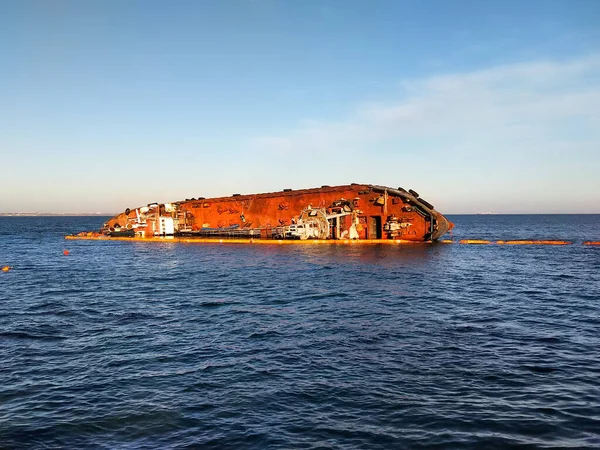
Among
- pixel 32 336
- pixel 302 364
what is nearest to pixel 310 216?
pixel 32 336

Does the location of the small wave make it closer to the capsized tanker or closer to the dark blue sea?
the dark blue sea

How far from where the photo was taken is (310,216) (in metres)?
63.3

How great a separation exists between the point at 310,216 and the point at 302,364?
47617 millimetres

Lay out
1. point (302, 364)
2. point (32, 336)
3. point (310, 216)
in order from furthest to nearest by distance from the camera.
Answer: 1. point (310, 216)
2. point (32, 336)
3. point (302, 364)

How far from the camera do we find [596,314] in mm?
23859

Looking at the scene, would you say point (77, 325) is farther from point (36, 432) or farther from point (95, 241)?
point (95, 241)

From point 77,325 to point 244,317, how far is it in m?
8.21

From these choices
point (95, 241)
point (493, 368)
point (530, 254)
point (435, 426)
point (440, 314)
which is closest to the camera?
point (435, 426)

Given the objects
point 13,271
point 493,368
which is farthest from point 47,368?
point 13,271

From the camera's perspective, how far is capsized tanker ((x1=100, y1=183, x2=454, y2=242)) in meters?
58.8

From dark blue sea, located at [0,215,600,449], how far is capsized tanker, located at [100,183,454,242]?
79.8 ft

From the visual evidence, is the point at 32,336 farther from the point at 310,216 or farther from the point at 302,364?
the point at 310,216

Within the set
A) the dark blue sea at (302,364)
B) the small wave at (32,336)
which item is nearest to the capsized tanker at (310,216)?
the dark blue sea at (302,364)

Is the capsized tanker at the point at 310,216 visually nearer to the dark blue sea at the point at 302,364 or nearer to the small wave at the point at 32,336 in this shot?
the dark blue sea at the point at 302,364
